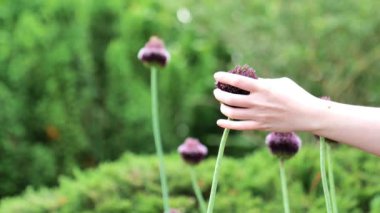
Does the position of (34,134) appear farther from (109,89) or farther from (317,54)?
(317,54)

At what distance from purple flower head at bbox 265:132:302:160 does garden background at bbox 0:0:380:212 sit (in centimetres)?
172

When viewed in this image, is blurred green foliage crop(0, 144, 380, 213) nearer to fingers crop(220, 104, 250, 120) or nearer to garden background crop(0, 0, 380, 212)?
garden background crop(0, 0, 380, 212)

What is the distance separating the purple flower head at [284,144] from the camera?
1.85 m

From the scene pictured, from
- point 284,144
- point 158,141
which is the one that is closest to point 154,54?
point 158,141

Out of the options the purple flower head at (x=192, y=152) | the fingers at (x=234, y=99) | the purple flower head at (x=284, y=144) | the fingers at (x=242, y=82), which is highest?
the purple flower head at (x=192, y=152)

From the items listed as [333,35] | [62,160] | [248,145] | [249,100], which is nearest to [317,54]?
[333,35]

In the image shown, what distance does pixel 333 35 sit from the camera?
4.38 m

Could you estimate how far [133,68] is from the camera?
4527 millimetres

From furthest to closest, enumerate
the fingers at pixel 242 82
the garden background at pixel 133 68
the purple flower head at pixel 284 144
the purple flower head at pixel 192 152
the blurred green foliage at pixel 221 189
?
the garden background at pixel 133 68 < the blurred green foliage at pixel 221 189 < the purple flower head at pixel 192 152 < the purple flower head at pixel 284 144 < the fingers at pixel 242 82

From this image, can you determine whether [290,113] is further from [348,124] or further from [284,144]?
[284,144]

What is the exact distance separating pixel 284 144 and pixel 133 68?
9.01 feet

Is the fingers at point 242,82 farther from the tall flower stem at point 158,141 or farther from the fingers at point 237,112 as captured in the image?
the tall flower stem at point 158,141

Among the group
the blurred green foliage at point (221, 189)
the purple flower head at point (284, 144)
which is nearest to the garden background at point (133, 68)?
the blurred green foliage at point (221, 189)

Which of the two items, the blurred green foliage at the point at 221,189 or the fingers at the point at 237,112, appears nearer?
the fingers at the point at 237,112
